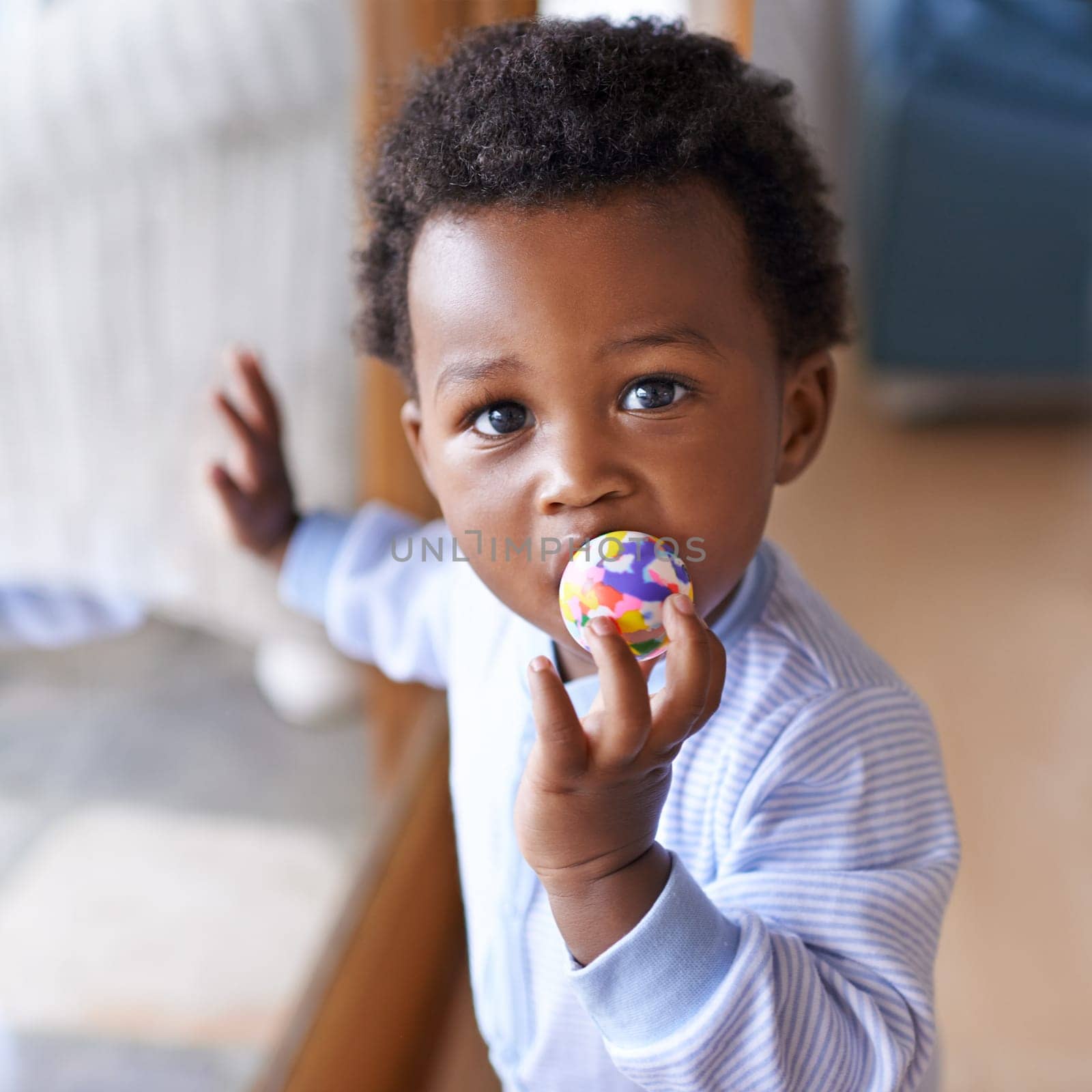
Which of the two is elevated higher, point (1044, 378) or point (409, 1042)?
point (409, 1042)

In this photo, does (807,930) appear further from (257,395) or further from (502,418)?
(257,395)

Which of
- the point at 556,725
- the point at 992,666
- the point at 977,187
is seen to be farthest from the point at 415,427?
the point at 977,187

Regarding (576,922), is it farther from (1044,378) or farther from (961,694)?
(1044,378)

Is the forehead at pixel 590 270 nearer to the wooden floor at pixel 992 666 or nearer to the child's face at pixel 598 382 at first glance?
the child's face at pixel 598 382

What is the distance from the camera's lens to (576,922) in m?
0.44

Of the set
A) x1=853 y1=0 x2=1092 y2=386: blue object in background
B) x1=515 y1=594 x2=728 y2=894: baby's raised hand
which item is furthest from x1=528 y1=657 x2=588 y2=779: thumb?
x1=853 y1=0 x2=1092 y2=386: blue object in background

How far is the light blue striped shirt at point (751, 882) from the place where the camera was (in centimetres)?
45

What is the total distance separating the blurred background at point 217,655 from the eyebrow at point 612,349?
0.25 m

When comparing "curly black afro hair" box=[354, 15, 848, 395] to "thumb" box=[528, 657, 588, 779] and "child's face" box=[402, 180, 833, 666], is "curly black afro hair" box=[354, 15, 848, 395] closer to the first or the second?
"child's face" box=[402, 180, 833, 666]

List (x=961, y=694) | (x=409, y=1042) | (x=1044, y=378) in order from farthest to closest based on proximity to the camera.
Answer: (x=1044, y=378), (x=961, y=694), (x=409, y=1042)

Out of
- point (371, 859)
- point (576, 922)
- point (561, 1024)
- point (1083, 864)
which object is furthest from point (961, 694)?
point (576, 922)

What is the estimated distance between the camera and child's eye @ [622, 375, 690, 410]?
1.52 ft

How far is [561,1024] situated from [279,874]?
0.46 metres

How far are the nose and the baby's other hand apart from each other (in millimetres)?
316
